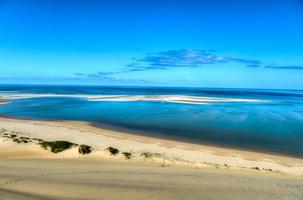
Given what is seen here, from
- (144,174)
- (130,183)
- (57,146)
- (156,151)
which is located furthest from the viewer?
(156,151)

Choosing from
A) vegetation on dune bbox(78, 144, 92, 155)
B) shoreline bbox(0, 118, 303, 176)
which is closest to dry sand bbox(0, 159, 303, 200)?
shoreline bbox(0, 118, 303, 176)

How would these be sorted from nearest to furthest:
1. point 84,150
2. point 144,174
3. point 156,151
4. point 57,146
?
1. point 144,174
2. point 84,150
3. point 57,146
4. point 156,151

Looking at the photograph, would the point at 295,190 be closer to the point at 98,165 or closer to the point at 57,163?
the point at 98,165

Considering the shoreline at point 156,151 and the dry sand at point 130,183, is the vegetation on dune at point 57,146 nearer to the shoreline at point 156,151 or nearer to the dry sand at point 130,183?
the shoreline at point 156,151

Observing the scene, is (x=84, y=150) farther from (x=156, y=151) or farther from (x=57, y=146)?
(x=156, y=151)

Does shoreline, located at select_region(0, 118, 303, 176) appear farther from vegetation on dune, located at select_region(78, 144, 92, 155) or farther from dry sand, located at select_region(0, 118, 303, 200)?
vegetation on dune, located at select_region(78, 144, 92, 155)

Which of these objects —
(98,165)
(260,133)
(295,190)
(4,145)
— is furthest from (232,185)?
(260,133)

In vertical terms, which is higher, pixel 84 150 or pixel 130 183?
pixel 84 150

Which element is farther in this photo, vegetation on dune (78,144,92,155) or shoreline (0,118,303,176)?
vegetation on dune (78,144,92,155)

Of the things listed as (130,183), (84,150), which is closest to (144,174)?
(130,183)
